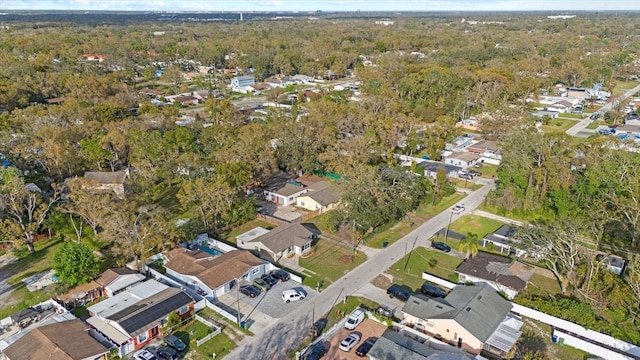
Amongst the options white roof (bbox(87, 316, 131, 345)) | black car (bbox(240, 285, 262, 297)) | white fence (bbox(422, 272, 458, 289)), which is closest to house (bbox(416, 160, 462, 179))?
white fence (bbox(422, 272, 458, 289))

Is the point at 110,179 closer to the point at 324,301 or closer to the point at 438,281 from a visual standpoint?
the point at 324,301

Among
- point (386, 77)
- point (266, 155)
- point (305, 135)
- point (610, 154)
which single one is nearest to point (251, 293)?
point (266, 155)

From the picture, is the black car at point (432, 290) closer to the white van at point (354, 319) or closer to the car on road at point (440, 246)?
the white van at point (354, 319)

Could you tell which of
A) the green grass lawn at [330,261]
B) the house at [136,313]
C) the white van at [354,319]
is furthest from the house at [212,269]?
the white van at [354,319]

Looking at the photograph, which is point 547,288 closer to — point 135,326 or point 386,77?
point 135,326

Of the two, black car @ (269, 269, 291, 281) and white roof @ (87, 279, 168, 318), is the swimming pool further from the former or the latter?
white roof @ (87, 279, 168, 318)

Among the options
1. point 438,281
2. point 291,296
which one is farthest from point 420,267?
point 291,296
